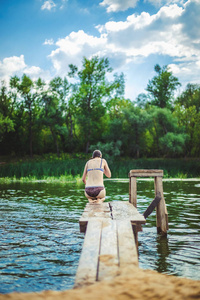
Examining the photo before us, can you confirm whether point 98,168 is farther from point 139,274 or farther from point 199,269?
point 139,274

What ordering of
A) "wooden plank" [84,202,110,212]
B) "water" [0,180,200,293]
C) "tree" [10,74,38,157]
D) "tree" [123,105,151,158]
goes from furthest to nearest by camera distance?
"tree" [10,74,38,157]
"tree" [123,105,151,158]
"wooden plank" [84,202,110,212]
"water" [0,180,200,293]

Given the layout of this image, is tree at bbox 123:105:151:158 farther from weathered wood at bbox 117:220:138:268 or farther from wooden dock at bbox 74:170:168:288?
weathered wood at bbox 117:220:138:268

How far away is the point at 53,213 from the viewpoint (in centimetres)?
1015

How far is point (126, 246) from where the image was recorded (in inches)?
149

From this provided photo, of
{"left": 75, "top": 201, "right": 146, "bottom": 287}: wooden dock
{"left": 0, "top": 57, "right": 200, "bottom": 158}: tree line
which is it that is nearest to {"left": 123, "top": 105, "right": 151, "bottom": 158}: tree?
{"left": 0, "top": 57, "right": 200, "bottom": 158}: tree line

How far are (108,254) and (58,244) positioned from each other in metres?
3.21

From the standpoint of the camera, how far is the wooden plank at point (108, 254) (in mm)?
3031

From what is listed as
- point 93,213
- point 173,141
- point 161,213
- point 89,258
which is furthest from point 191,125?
point 89,258

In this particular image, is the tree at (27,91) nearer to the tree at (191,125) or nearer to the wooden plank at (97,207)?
the tree at (191,125)

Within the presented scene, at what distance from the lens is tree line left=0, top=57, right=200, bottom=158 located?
4378cm

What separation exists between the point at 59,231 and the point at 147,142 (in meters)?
42.8

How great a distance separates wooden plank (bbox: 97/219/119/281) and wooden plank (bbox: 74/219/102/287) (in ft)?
0.17

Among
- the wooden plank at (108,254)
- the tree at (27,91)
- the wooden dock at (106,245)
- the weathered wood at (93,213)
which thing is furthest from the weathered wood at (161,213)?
the tree at (27,91)

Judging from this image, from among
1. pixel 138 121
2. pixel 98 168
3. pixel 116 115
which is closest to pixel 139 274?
pixel 98 168
